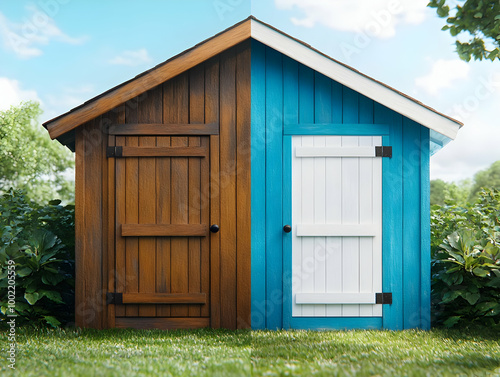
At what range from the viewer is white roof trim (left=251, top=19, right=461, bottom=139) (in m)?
5.66

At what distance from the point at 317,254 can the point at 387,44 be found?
61.9 ft

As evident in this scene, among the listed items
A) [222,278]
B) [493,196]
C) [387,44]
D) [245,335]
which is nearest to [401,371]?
[245,335]

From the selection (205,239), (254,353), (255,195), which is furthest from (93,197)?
(254,353)

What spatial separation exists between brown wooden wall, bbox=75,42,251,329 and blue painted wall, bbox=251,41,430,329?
16 cm

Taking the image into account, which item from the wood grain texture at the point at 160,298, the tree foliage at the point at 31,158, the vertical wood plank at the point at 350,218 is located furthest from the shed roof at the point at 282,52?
the tree foliage at the point at 31,158

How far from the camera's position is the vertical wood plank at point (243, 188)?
226 inches

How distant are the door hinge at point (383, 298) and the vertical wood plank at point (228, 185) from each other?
172 centimetres

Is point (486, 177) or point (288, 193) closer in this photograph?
point (288, 193)

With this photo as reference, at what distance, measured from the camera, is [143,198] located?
19.0 ft

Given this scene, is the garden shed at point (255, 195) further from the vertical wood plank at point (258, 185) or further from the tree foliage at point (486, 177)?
the tree foliage at point (486, 177)

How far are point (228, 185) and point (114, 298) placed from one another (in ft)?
6.27

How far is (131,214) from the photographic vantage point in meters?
5.78

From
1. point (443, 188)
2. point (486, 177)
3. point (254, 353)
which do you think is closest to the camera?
point (254, 353)

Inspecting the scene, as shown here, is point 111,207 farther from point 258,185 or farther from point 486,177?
point 486,177
